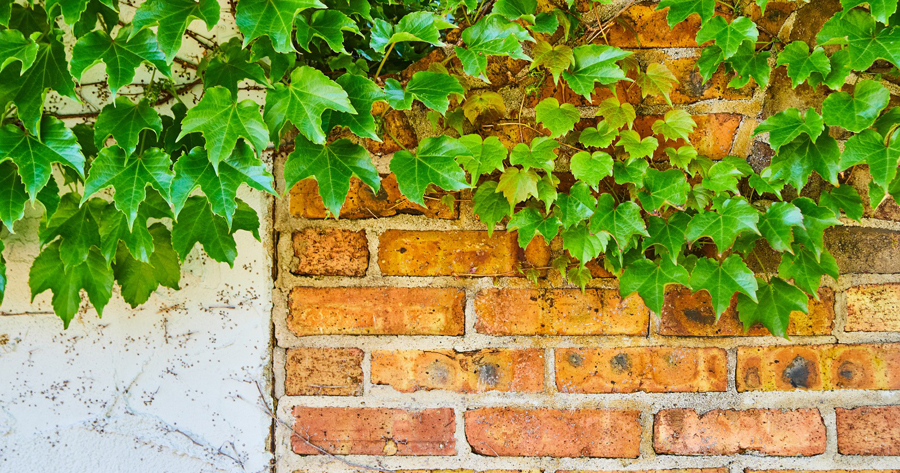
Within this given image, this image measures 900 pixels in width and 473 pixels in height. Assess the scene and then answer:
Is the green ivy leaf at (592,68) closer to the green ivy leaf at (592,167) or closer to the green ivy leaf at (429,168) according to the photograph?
the green ivy leaf at (592,167)

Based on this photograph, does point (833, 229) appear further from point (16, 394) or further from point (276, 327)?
point (16, 394)

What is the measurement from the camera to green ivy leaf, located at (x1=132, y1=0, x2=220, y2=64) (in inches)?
21.0

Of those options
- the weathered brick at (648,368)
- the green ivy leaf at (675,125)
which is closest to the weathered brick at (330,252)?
the weathered brick at (648,368)

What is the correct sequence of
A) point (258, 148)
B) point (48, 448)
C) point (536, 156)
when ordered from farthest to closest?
point (48, 448) < point (536, 156) < point (258, 148)

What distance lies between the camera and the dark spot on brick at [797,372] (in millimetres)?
803

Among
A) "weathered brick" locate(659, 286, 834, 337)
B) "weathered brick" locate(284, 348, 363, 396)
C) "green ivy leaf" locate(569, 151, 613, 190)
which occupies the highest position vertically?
"green ivy leaf" locate(569, 151, 613, 190)

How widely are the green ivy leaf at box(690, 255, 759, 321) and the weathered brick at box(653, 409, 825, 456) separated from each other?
18 cm

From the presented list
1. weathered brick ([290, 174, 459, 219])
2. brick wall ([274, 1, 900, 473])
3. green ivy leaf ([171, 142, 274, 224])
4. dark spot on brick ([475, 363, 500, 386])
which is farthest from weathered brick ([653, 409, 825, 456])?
green ivy leaf ([171, 142, 274, 224])

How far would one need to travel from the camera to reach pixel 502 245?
2.60 feet

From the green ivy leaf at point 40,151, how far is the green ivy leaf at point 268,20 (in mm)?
244

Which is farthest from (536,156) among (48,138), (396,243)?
(48,138)

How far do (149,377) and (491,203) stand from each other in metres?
0.57

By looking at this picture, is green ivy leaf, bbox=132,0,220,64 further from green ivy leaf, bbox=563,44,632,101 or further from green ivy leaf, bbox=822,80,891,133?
green ivy leaf, bbox=822,80,891,133

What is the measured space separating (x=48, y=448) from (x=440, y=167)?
730 mm
